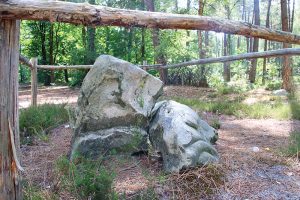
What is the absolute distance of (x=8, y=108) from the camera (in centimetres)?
219

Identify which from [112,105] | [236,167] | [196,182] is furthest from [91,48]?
[196,182]

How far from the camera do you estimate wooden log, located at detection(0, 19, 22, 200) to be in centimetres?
213

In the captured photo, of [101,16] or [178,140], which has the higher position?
[101,16]

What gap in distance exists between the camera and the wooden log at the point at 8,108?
2.13 m

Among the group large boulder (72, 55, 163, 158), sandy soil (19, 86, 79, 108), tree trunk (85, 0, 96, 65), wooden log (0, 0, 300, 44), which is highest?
tree trunk (85, 0, 96, 65)

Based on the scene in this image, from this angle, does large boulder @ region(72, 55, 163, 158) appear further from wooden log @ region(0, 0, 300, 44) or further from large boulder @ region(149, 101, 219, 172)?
wooden log @ region(0, 0, 300, 44)

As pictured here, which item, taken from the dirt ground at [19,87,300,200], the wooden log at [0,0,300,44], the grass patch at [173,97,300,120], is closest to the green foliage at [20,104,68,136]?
the dirt ground at [19,87,300,200]

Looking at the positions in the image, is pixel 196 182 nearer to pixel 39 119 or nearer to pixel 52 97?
pixel 39 119

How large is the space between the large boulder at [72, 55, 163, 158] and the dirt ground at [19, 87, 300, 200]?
0.39 metres

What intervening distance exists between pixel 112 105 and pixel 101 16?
6.21 feet

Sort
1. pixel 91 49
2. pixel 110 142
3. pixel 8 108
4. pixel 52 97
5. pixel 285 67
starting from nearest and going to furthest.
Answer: pixel 8 108, pixel 110 142, pixel 285 67, pixel 52 97, pixel 91 49

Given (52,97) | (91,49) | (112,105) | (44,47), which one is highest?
(44,47)

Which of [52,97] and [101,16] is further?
[52,97]

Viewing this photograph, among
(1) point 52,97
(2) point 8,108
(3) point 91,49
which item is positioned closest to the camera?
(2) point 8,108
